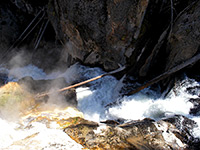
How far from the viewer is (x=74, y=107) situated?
4.28 m

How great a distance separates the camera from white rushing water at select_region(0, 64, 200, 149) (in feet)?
8.48

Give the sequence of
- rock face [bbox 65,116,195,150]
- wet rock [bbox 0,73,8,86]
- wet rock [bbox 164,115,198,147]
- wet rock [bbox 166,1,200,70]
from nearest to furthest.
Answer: rock face [bbox 65,116,195,150] → wet rock [bbox 164,115,198,147] → wet rock [bbox 166,1,200,70] → wet rock [bbox 0,73,8,86]

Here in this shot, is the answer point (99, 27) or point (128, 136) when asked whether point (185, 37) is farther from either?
point (128, 136)

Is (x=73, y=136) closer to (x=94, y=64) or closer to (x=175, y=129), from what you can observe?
(x=175, y=129)

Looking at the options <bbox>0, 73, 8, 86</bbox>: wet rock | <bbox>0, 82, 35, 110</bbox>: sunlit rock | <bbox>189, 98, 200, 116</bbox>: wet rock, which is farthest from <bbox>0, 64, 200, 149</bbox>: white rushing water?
<bbox>0, 82, 35, 110</bbox>: sunlit rock

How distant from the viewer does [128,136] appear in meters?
2.59

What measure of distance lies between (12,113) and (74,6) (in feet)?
12.0

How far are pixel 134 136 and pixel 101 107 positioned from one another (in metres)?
1.94

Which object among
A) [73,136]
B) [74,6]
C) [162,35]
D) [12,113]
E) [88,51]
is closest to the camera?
[73,136]

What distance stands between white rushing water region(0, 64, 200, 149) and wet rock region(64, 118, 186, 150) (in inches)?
8.9

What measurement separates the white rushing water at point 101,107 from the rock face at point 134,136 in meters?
0.21

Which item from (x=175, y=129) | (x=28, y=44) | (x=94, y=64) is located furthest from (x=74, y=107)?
(x=28, y=44)

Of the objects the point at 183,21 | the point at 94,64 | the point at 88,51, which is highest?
the point at 88,51

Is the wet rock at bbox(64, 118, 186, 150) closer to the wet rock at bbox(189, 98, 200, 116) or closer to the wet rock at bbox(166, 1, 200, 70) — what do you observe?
the wet rock at bbox(189, 98, 200, 116)
